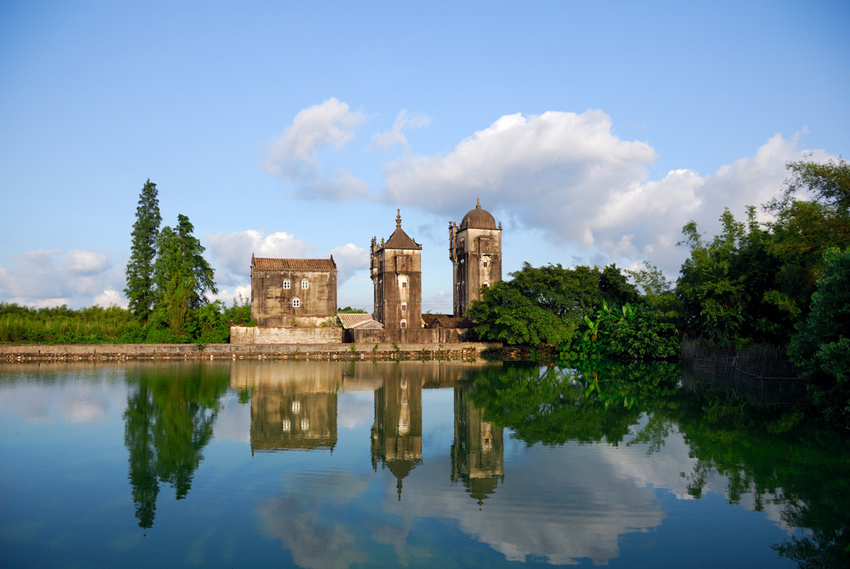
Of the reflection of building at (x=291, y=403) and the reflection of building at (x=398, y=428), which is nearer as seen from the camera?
the reflection of building at (x=398, y=428)

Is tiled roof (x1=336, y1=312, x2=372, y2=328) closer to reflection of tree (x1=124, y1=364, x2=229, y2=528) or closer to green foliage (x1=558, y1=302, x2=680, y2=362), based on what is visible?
green foliage (x1=558, y1=302, x2=680, y2=362)

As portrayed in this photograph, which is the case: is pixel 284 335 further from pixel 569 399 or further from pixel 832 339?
pixel 832 339

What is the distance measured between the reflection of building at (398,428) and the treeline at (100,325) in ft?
60.7

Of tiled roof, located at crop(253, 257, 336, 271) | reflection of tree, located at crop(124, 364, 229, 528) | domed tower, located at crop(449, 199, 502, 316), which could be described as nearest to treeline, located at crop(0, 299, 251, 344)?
tiled roof, located at crop(253, 257, 336, 271)

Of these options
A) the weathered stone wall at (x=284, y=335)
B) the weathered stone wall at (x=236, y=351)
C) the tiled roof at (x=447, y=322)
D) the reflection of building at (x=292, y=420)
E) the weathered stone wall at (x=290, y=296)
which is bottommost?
the reflection of building at (x=292, y=420)

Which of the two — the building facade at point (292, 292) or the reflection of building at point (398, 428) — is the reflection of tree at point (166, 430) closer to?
the reflection of building at point (398, 428)

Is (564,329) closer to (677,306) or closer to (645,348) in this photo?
(645,348)

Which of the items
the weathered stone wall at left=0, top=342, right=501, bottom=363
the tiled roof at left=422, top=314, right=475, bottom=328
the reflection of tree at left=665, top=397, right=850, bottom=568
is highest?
the tiled roof at left=422, top=314, right=475, bottom=328

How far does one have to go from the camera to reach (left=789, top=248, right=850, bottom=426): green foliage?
40.1 ft

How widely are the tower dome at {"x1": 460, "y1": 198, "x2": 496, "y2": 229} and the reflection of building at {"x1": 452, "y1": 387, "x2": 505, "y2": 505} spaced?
110 feet

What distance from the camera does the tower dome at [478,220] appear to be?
4828 centimetres

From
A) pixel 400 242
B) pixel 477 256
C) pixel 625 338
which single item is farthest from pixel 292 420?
pixel 477 256

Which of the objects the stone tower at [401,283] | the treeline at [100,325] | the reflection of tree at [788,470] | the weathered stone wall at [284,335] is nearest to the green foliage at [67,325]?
the treeline at [100,325]

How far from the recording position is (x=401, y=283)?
1624 inches
